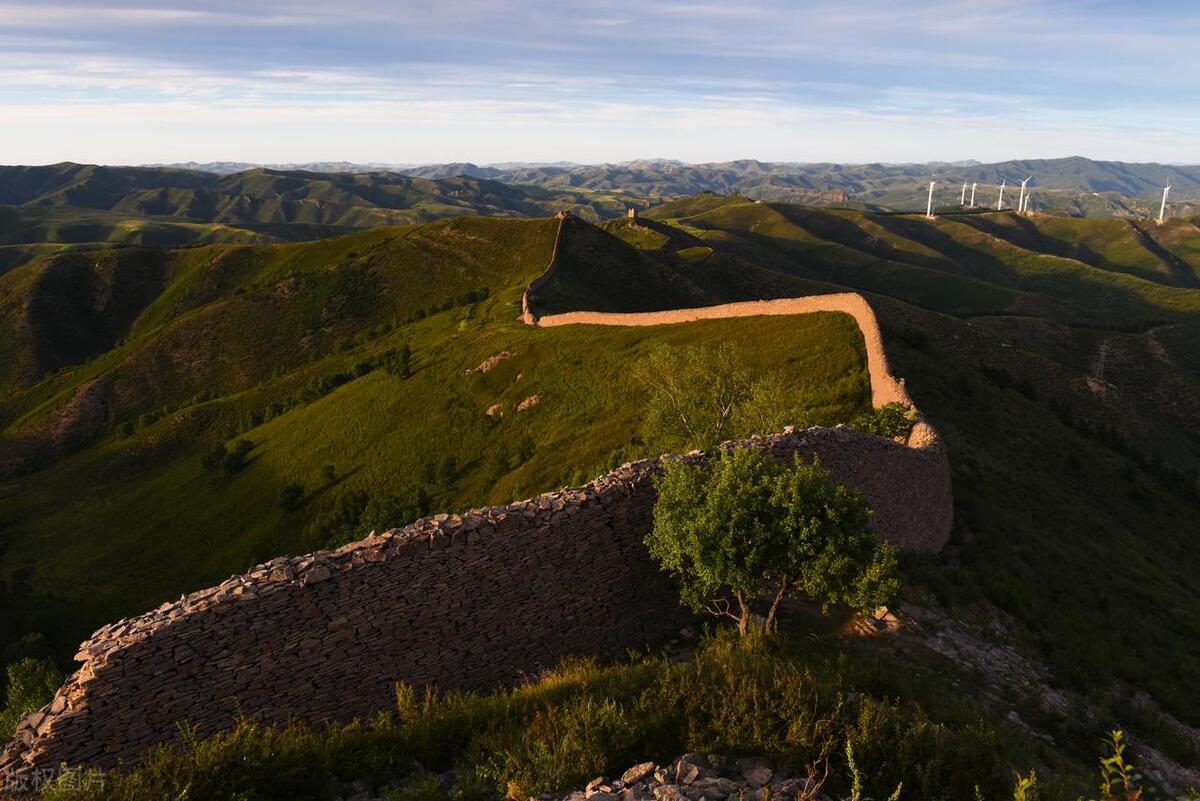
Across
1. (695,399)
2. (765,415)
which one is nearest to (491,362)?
(695,399)

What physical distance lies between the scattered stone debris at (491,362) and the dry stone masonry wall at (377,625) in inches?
1751

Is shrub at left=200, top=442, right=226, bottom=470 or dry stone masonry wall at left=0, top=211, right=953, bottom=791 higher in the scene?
dry stone masonry wall at left=0, top=211, right=953, bottom=791

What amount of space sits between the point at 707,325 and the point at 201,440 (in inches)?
2370

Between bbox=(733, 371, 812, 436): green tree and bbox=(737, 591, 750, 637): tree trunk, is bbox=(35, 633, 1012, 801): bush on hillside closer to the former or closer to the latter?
bbox=(737, 591, 750, 637): tree trunk

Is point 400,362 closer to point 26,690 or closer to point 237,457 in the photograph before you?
point 237,457

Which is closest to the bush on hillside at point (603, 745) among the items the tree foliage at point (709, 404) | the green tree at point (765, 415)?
the green tree at point (765, 415)

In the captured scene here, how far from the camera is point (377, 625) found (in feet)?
48.5

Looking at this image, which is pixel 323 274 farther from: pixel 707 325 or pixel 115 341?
pixel 707 325

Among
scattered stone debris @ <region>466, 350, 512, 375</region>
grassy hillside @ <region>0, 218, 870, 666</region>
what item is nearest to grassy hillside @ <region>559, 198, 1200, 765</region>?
grassy hillside @ <region>0, 218, 870, 666</region>

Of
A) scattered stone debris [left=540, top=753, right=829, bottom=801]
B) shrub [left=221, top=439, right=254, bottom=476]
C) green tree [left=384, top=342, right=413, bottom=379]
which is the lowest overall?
shrub [left=221, top=439, right=254, bottom=476]

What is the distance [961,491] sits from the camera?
29.6 m

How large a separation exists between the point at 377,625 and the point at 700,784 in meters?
8.32

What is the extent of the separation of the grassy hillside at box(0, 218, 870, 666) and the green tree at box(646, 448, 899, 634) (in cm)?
1878

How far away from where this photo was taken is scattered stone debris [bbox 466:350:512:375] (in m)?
62.3
